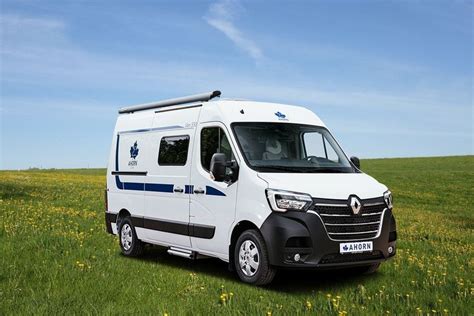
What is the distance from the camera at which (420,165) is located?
212 ft

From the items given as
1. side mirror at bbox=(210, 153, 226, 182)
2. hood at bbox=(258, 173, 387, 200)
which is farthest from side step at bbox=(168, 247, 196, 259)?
hood at bbox=(258, 173, 387, 200)

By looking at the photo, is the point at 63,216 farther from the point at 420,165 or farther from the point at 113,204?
the point at 420,165

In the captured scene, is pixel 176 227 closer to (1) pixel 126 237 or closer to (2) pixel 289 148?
(1) pixel 126 237

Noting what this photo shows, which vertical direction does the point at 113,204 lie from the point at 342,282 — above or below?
above

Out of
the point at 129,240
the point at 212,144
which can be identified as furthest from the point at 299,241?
the point at 129,240

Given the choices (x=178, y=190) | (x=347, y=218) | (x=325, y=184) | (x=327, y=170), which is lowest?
(x=347, y=218)

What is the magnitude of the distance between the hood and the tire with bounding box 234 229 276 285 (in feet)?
2.51

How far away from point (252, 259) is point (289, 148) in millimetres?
1924

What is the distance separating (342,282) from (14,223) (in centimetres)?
830

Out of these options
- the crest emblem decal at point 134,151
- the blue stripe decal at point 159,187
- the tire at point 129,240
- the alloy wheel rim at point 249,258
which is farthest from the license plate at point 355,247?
the crest emblem decal at point 134,151

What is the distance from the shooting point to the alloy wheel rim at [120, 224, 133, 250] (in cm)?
1120

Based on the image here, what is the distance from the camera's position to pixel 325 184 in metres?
7.89

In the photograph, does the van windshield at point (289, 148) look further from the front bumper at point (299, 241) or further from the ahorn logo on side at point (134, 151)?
the ahorn logo on side at point (134, 151)

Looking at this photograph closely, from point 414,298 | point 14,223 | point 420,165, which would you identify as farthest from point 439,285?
point 420,165
